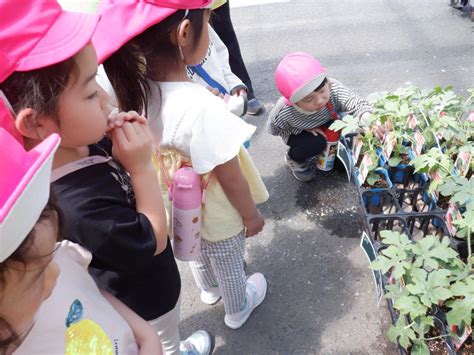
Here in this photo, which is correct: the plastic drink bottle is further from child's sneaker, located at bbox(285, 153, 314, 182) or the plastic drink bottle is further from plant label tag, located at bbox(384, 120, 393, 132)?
plant label tag, located at bbox(384, 120, 393, 132)

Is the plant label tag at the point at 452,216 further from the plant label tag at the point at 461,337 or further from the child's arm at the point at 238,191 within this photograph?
the child's arm at the point at 238,191

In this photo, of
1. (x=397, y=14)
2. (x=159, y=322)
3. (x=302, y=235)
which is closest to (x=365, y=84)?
(x=397, y=14)

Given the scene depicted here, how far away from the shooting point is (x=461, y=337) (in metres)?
1.25

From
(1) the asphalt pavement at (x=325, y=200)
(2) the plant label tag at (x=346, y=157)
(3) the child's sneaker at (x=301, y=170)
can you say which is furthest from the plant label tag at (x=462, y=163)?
(3) the child's sneaker at (x=301, y=170)

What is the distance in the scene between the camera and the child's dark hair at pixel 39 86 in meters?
0.74

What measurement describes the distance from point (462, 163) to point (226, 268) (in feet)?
3.27

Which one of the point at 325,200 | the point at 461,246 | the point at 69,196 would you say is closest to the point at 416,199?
the point at 461,246

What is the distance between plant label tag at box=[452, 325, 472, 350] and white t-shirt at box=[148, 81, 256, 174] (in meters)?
0.84

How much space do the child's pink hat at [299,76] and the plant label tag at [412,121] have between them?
41 centimetres

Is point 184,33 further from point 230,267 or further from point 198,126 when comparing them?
point 230,267

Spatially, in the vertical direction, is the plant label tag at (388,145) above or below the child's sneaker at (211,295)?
above

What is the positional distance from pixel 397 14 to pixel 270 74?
4.50ft

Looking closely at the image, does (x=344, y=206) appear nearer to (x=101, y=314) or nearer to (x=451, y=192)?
(x=451, y=192)

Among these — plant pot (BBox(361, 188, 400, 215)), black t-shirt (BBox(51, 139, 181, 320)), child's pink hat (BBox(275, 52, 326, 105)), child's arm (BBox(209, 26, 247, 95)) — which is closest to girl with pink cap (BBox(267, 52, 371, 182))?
child's pink hat (BBox(275, 52, 326, 105))
